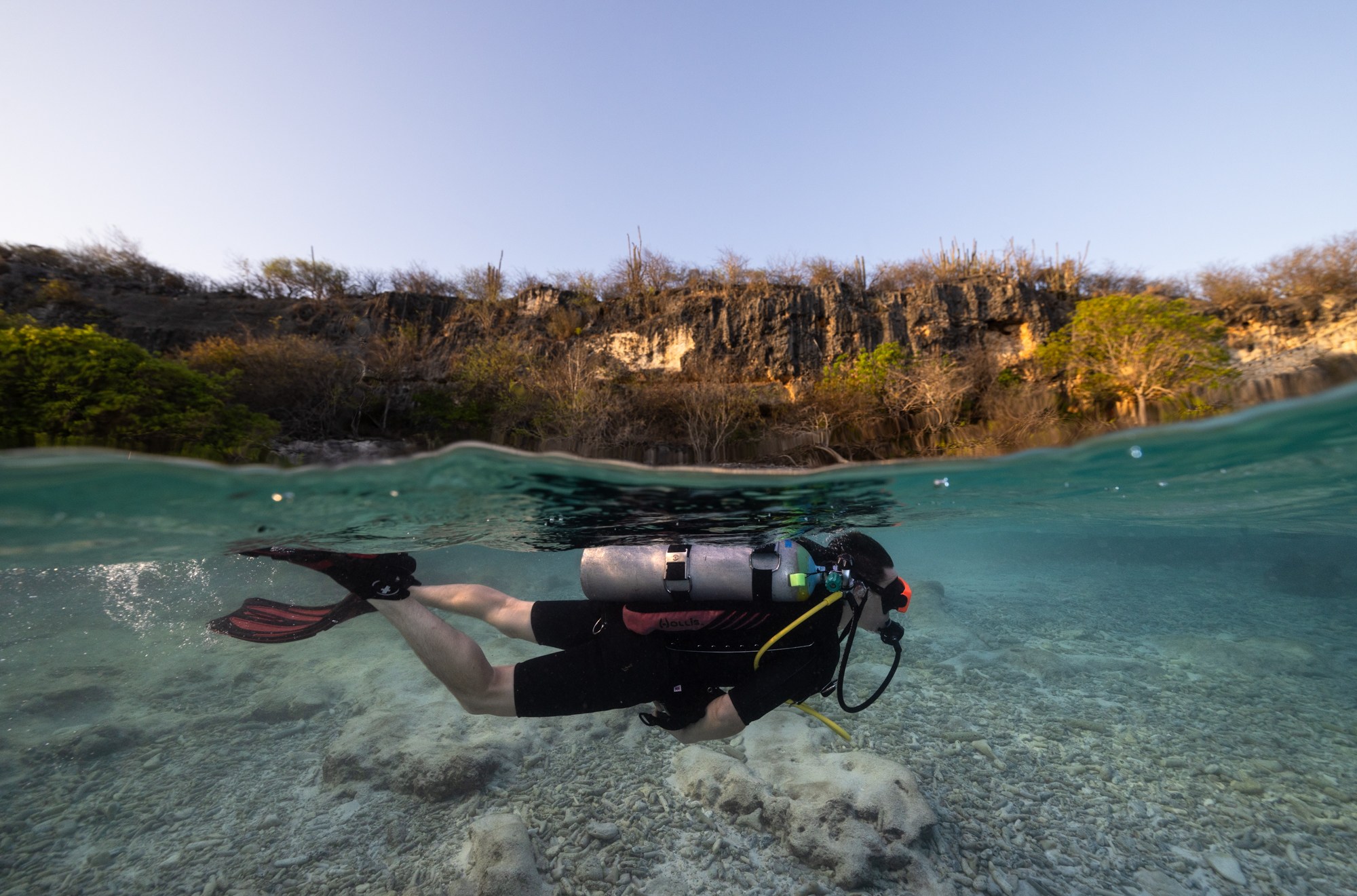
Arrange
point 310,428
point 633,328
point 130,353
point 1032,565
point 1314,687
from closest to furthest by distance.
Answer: point 1314,687
point 130,353
point 310,428
point 633,328
point 1032,565

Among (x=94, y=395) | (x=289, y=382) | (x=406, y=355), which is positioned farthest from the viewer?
(x=406, y=355)

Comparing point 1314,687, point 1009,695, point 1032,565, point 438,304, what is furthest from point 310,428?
point 1032,565

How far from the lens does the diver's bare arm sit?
3828mm

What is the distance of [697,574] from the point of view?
414 cm

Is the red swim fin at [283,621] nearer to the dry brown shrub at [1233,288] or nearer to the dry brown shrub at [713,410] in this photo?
the dry brown shrub at [713,410]

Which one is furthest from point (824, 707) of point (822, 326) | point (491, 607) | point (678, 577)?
point (822, 326)

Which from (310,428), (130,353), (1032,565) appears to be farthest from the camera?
(1032,565)

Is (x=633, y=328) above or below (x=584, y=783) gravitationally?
above

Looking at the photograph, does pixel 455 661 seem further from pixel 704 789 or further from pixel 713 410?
pixel 713 410

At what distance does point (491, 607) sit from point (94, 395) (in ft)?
44.7

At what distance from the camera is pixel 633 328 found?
28.4 m

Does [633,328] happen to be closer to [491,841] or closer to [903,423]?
[903,423]

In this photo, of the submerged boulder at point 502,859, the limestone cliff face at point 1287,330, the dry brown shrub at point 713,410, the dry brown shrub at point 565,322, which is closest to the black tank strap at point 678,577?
the submerged boulder at point 502,859

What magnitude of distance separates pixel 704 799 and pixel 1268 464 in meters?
10.5
